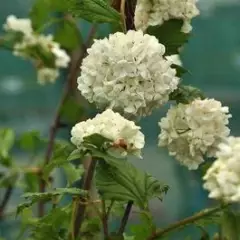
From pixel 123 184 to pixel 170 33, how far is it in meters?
0.15

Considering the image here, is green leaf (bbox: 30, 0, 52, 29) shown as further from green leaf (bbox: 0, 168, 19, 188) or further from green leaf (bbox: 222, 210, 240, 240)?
green leaf (bbox: 222, 210, 240, 240)

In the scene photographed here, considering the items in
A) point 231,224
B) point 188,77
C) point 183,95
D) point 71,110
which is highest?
point 188,77

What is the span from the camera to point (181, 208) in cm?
169

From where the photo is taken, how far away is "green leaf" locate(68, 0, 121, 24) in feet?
2.13

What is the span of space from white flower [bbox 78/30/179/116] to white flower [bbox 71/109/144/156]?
2cm

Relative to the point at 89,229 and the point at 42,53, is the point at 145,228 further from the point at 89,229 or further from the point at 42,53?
the point at 42,53

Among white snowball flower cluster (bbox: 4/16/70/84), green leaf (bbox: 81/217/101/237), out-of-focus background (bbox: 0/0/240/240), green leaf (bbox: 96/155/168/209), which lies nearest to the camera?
green leaf (bbox: 96/155/168/209)

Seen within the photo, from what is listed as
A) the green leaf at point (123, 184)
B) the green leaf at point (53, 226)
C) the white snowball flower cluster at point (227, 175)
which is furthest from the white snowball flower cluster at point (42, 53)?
the white snowball flower cluster at point (227, 175)

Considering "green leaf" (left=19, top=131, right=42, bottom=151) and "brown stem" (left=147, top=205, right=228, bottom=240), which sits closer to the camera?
"brown stem" (left=147, top=205, right=228, bottom=240)

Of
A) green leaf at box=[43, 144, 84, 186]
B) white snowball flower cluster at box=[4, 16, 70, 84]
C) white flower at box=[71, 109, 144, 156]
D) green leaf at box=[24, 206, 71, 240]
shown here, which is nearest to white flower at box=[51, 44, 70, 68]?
white snowball flower cluster at box=[4, 16, 70, 84]

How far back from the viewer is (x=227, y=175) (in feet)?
1.57

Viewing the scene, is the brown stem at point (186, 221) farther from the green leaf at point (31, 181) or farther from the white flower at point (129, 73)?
the green leaf at point (31, 181)

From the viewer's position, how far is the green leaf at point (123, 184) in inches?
22.9

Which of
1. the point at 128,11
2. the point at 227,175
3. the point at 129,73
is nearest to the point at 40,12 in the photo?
the point at 128,11
